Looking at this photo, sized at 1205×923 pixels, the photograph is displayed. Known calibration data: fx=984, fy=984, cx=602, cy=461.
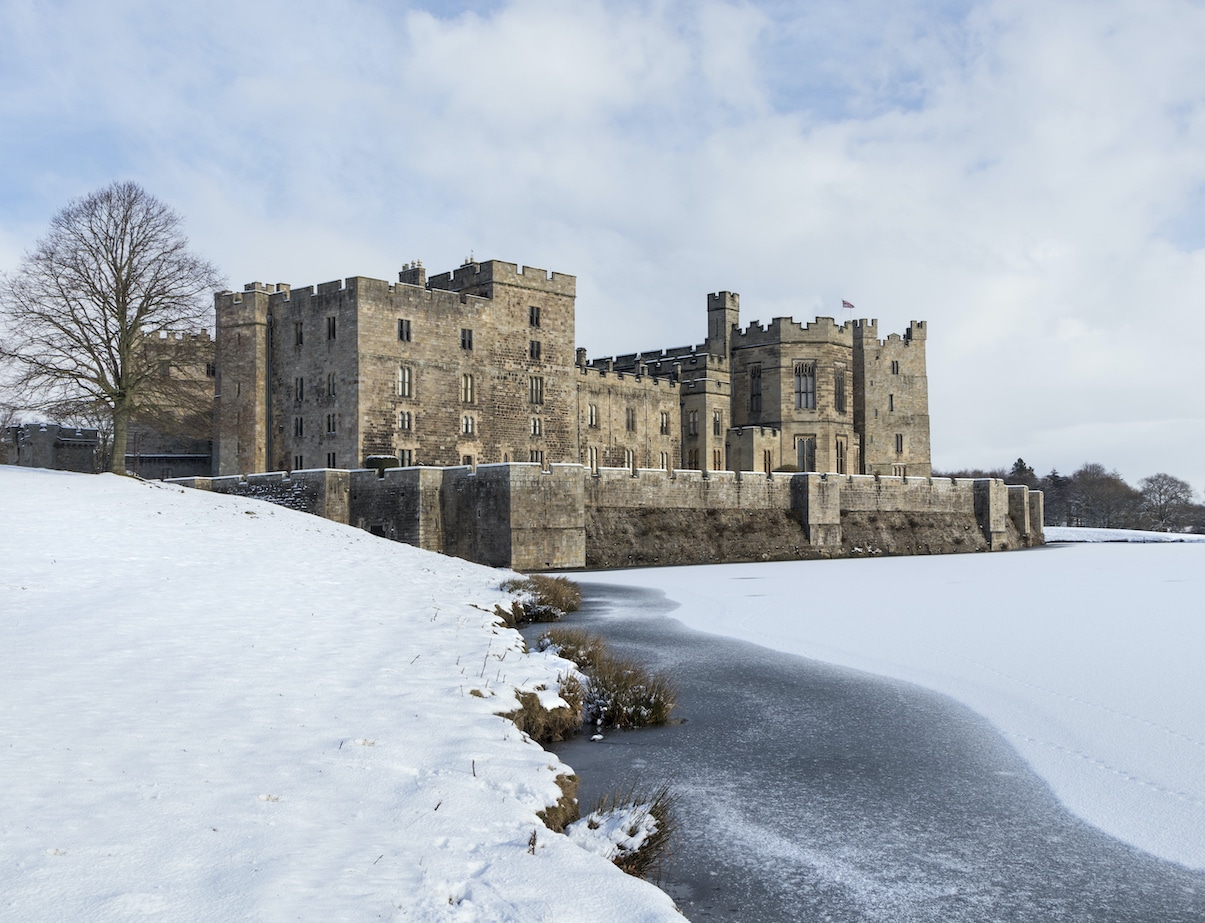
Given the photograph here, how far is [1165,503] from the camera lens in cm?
10156

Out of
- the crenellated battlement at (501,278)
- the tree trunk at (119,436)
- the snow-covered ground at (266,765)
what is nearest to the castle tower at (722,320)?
the crenellated battlement at (501,278)

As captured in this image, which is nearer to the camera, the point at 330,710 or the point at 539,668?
the point at 330,710

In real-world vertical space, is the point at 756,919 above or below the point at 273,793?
below

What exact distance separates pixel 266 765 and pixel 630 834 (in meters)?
2.72

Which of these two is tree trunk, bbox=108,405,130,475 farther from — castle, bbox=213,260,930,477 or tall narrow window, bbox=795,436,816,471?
tall narrow window, bbox=795,436,816,471

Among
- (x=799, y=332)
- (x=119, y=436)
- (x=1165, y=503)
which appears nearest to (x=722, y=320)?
(x=799, y=332)

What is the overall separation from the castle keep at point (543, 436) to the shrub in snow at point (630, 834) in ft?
89.3

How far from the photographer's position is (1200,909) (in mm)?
6500

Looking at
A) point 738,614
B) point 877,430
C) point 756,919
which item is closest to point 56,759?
point 756,919

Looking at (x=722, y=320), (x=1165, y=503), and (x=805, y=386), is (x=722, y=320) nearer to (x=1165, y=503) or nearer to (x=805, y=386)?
(x=805, y=386)

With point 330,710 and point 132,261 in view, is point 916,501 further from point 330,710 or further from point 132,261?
point 330,710

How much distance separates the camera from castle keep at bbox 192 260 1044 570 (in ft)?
120

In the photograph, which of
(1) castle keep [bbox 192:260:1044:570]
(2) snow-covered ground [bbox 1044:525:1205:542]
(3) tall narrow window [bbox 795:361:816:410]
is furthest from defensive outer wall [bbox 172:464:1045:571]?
(2) snow-covered ground [bbox 1044:525:1205:542]

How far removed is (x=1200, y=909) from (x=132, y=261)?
33.1 m
